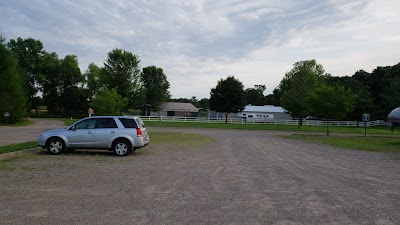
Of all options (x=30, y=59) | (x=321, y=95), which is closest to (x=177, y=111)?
(x=30, y=59)

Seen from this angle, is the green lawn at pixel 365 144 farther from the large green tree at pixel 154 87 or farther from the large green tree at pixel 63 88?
the large green tree at pixel 63 88

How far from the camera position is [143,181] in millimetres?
8648

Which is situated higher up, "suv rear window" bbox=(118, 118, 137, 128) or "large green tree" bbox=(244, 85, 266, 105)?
"large green tree" bbox=(244, 85, 266, 105)

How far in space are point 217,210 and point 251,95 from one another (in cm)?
12894

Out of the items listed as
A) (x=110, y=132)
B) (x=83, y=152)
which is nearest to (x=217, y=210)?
(x=110, y=132)

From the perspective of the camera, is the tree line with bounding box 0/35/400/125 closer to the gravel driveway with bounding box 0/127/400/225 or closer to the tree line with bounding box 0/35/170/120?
the tree line with bounding box 0/35/170/120

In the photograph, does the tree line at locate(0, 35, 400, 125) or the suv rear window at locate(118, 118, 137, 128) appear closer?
the suv rear window at locate(118, 118, 137, 128)

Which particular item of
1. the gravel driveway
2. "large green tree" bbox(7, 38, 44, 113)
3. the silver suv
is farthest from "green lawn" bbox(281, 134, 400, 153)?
"large green tree" bbox(7, 38, 44, 113)

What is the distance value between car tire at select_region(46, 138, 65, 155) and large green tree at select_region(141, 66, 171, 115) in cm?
6427

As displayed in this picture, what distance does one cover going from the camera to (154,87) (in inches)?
3118

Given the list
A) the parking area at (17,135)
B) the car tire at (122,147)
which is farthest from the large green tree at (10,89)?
the car tire at (122,147)

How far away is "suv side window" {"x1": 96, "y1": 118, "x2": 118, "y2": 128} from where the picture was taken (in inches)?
562

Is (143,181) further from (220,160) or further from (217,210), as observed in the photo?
(220,160)

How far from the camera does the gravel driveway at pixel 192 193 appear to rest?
5.63 metres
